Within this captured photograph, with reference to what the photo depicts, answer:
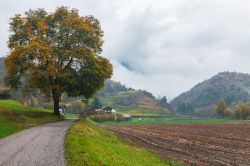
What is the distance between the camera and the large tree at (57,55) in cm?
6856

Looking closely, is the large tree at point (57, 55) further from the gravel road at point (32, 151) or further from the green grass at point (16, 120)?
the gravel road at point (32, 151)

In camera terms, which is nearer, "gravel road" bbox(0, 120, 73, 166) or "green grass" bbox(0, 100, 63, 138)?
"gravel road" bbox(0, 120, 73, 166)

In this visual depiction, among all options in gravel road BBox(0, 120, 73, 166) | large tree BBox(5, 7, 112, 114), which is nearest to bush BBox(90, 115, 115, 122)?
large tree BBox(5, 7, 112, 114)

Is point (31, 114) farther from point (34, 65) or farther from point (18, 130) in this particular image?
point (18, 130)

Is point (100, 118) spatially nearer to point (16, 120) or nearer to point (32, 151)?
point (16, 120)

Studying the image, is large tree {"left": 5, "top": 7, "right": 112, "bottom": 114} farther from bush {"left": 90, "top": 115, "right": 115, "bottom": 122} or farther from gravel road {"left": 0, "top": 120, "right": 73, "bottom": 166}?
bush {"left": 90, "top": 115, "right": 115, "bottom": 122}

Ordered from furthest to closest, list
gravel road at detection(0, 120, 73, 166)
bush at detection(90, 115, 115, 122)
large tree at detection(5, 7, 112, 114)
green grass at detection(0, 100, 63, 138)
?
bush at detection(90, 115, 115, 122) → large tree at detection(5, 7, 112, 114) → green grass at detection(0, 100, 63, 138) → gravel road at detection(0, 120, 73, 166)

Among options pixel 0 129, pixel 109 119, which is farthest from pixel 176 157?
pixel 109 119

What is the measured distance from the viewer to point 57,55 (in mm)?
71500

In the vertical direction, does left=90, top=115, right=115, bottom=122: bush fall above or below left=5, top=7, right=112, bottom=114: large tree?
below

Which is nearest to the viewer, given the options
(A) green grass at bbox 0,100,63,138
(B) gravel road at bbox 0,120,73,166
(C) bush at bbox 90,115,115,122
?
(B) gravel road at bbox 0,120,73,166

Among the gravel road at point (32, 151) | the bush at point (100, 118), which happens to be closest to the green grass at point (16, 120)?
the gravel road at point (32, 151)

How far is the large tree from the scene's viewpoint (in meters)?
68.6

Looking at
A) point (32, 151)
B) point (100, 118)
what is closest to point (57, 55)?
point (32, 151)
